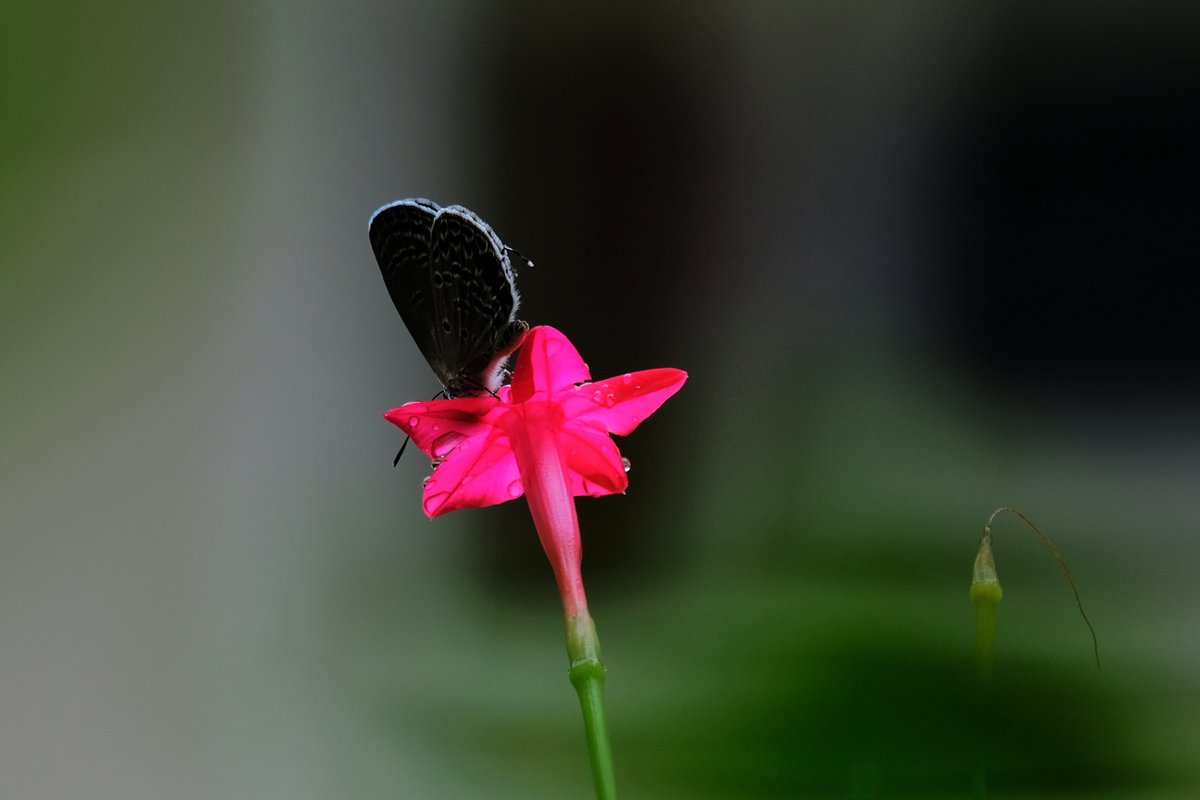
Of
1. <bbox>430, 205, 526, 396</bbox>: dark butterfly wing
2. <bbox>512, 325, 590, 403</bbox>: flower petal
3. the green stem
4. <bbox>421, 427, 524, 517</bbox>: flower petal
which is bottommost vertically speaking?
the green stem

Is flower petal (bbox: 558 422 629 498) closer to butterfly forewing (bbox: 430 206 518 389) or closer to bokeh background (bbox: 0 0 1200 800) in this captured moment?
butterfly forewing (bbox: 430 206 518 389)

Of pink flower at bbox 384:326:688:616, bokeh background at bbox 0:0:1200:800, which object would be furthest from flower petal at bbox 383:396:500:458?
bokeh background at bbox 0:0:1200:800

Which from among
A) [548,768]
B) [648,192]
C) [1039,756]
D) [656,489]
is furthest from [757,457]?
[1039,756]

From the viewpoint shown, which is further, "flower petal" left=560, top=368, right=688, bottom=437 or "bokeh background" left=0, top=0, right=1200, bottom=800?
"bokeh background" left=0, top=0, right=1200, bottom=800

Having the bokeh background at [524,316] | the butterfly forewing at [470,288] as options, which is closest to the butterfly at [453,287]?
the butterfly forewing at [470,288]

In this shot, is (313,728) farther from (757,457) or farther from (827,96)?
(827,96)

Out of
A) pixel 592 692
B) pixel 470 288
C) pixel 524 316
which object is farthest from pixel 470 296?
pixel 524 316

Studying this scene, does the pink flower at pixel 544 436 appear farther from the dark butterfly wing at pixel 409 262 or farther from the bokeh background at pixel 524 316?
the bokeh background at pixel 524 316
